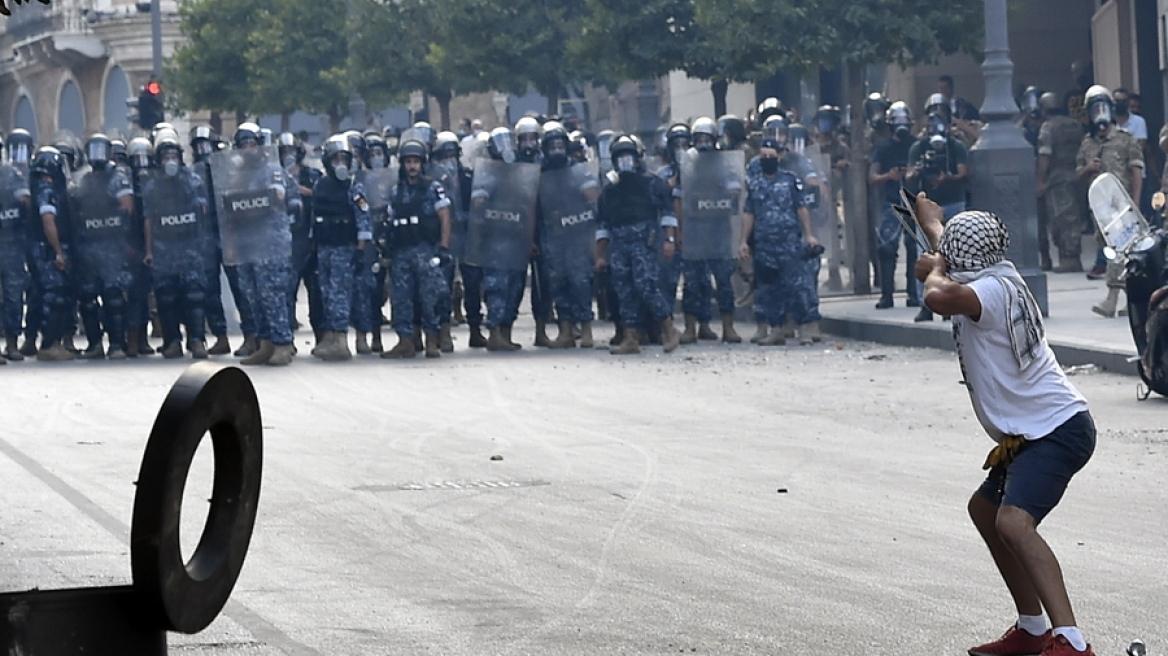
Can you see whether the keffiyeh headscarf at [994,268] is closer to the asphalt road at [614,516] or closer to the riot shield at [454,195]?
the asphalt road at [614,516]

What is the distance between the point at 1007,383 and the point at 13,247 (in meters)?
14.4

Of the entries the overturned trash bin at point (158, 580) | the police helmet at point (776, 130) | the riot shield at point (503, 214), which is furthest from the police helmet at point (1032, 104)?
the overturned trash bin at point (158, 580)

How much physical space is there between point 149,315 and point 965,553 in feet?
44.1

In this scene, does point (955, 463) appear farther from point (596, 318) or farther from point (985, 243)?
point (596, 318)

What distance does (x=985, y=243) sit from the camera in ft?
19.5

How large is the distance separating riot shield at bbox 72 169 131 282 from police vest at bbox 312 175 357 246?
2016 millimetres

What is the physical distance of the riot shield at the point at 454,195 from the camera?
18.4 m

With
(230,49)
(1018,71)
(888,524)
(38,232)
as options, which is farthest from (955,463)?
(230,49)

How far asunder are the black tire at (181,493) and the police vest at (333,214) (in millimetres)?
13578

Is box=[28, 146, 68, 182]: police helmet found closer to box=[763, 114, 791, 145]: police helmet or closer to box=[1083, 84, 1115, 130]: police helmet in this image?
box=[763, 114, 791, 145]: police helmet

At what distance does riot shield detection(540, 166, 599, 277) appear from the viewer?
18.3 meters

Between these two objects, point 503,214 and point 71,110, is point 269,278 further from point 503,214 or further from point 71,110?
point 71,110

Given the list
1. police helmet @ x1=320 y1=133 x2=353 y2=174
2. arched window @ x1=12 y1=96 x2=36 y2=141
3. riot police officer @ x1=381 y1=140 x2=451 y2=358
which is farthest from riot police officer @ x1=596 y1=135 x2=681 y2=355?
arched window @ x1=12 y1=96 x2=36 y2=141

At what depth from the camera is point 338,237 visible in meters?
17.7
